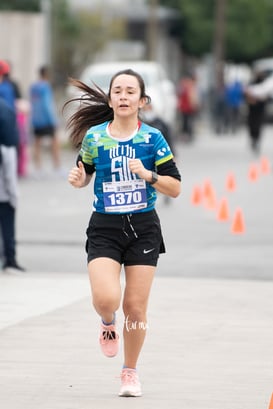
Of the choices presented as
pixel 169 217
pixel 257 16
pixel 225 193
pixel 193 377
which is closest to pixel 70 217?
pixel 169 217

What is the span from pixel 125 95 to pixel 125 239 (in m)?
0.76

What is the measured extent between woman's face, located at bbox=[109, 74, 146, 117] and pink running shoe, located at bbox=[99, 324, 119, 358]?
113cm

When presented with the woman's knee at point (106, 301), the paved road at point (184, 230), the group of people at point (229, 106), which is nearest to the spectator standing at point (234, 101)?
the group of people at point (229, 106)

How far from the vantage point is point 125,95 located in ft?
24.8

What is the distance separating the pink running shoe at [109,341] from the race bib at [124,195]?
63cm

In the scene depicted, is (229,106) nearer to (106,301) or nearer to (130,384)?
(130,384)

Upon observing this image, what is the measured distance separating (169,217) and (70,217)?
4.17ft

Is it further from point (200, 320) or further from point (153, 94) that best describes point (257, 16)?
point (200, 320)

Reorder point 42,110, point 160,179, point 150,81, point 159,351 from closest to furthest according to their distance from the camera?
point 160,179 → point 159,351 → point 42,110 → point 150,81

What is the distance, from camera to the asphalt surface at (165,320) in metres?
7.77

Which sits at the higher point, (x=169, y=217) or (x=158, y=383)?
(x=158, y=383)

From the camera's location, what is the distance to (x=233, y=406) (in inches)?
290

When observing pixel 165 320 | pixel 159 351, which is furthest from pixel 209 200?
pixel 159 351

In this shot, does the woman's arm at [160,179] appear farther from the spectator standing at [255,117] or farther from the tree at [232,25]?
the tree at [232,25]
